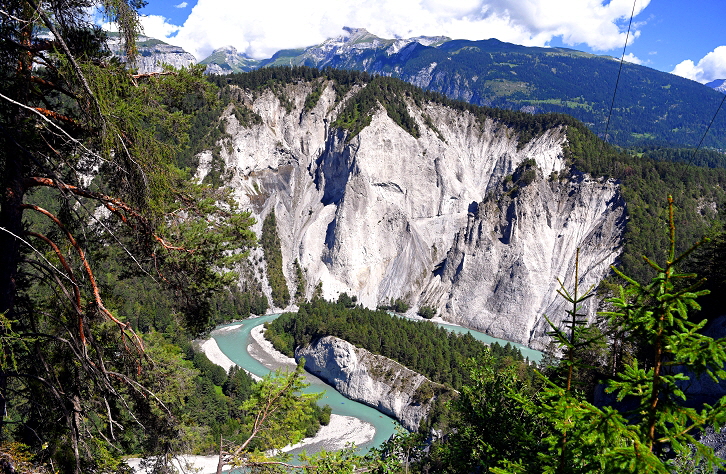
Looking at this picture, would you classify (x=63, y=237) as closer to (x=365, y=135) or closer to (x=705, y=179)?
(x=365, y=135)

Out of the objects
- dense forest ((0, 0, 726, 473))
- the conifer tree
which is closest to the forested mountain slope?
→ dense forest ((0, 0, 726, 473))

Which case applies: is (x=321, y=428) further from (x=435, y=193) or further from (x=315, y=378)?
(x=435, y=193)

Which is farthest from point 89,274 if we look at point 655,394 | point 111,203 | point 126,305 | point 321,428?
point 321,428

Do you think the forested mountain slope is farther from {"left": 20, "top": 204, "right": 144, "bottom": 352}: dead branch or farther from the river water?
{"left": 20, "top": 204, "right": 144, "bottom": 352}: dead branch

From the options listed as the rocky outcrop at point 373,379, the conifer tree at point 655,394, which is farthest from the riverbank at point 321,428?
the conifer tree at point 655,394

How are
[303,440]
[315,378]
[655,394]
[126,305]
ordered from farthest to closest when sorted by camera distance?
[315,378] < [303,440] < [126,305] < [655,394]

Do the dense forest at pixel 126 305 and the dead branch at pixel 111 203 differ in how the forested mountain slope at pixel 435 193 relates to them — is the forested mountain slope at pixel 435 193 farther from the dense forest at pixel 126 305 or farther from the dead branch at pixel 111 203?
the dead branch at pixel 111 203
